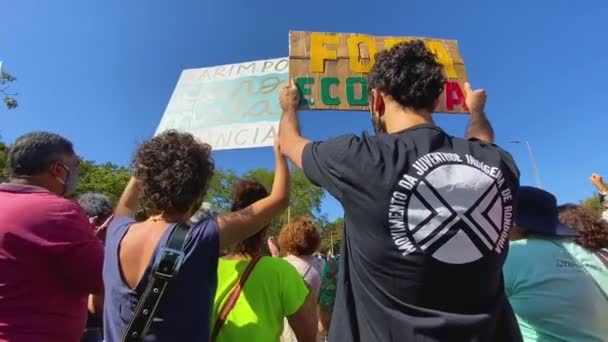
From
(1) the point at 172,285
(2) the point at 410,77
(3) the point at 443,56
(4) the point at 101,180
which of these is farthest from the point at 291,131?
(4) the point at 101,180

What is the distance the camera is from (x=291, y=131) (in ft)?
5.31

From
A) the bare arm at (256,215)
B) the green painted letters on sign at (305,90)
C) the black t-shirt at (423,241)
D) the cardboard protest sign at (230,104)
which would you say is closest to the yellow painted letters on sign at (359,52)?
the green painted letters on sign at (305,90)

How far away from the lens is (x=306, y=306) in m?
1.97

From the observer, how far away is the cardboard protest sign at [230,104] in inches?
117

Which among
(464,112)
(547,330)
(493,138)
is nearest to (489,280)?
(493,138)

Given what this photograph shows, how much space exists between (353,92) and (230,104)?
39.6 inches

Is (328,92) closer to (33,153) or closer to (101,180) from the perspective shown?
(33,153)

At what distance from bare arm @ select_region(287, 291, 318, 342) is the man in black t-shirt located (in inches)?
27.2

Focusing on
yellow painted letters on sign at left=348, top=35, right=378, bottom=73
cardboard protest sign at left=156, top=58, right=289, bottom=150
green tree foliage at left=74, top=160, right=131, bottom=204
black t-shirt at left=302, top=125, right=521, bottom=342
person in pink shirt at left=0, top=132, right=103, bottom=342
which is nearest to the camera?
black t-shirt at left=302, top=125, right=521, bottom=342

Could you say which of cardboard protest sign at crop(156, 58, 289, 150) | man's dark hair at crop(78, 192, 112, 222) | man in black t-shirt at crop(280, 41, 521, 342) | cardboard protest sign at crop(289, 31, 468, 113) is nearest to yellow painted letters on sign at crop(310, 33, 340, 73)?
cardboard protest sign at crop(289, 31, 468, 113)

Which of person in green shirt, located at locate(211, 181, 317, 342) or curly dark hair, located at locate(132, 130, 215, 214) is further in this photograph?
person in green shirt, located at locate(211, 181, 317, 342)

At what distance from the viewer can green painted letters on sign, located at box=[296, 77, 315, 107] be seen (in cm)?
251

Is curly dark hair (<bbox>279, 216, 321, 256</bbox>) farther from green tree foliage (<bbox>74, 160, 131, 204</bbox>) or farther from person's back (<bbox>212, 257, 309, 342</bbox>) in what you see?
green tree foliage (<bbox>74, 160, 131, 204</bbox>)

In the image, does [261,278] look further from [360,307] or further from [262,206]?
[360,307]
